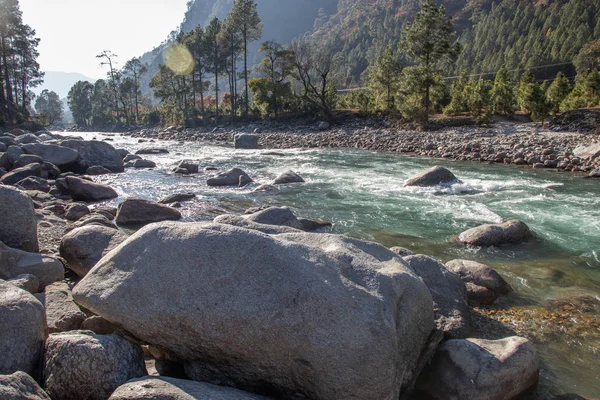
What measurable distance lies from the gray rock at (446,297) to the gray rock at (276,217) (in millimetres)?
3472

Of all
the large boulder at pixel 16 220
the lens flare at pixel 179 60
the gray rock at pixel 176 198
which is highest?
the lens flare at pixel 179 60

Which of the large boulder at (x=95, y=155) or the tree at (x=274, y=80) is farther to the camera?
the tree at (x=274, y=80)

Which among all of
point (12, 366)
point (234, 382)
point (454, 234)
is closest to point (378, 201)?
point (454, 234)

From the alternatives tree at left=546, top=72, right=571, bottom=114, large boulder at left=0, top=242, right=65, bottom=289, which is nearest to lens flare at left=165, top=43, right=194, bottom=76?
tree at left=546, top=72, right=571, bottom=114

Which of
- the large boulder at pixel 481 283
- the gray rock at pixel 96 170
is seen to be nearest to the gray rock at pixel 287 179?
the gray rock at pixel 96 170

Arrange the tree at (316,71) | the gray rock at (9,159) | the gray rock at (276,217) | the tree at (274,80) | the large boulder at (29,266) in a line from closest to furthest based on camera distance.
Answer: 1. the large boulder at (29,266)
2. the gray rock at (276,217)
3. the gray rock at (9,159)
4. the tree at (316,71)
5. the tree at (274,80)

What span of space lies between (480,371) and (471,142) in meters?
22.2

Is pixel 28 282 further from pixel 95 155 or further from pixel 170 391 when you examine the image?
pixel 95 155

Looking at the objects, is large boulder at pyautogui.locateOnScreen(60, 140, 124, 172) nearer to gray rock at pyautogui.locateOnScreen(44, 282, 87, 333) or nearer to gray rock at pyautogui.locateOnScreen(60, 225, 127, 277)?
gray rock at pyautogui.locateOnScreen(60, 225, 127, 277)

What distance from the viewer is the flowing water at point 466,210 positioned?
653 centimetres

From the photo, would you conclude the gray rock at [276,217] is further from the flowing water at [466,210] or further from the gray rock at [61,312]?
the gray rock at [61,312]

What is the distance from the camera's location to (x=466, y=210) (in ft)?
38.6

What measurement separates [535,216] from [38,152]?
18.5 metres

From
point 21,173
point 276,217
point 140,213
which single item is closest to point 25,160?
point 21,173
